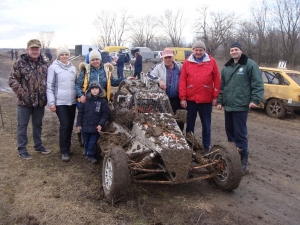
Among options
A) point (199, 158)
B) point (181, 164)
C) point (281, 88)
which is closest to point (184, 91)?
point (199, 158)

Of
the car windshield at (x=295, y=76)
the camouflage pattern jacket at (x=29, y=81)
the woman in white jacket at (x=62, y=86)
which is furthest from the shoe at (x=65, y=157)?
the car windshield at (x=295, y=76)

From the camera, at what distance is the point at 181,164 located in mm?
4668

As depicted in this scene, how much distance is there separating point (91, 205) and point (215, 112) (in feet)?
27.8

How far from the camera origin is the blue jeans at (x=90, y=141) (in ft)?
19.9

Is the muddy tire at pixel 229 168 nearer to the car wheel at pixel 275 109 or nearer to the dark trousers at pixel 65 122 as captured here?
the dark trousers at pixel 65 122

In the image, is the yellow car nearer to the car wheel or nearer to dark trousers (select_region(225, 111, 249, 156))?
the car wheel

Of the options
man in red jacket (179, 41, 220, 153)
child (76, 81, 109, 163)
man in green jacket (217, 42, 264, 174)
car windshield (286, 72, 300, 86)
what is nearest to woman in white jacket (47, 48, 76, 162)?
child (76, 81, 109, 163)

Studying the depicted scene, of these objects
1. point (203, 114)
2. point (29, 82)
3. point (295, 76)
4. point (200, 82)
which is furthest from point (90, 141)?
point (295, 76)

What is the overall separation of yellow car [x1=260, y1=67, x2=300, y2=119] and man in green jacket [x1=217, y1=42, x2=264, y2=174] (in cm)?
594

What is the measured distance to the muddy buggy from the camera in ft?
15.0

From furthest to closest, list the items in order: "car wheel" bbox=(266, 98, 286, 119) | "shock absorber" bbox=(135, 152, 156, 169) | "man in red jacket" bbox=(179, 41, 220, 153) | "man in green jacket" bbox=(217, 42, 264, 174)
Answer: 1. "car wheel" bbox=(266, 98, 286, 119)
2. "man in red jacket" bbox=(179, 41, 220, 153)
3. "man in green jacket" bbox=(217, 42, 264, 174)
4. "shock absorber" bbox=(135, 152, 156, 169)

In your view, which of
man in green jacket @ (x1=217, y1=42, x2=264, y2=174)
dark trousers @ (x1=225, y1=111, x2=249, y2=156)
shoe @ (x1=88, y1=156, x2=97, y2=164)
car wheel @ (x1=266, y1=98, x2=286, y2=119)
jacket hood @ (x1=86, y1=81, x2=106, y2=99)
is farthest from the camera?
car wheel @ (x1=266, y1=98, x2=286, y2=119)

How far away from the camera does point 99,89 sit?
5922 millimetres

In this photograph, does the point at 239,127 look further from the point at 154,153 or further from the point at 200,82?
the point at 154,153
